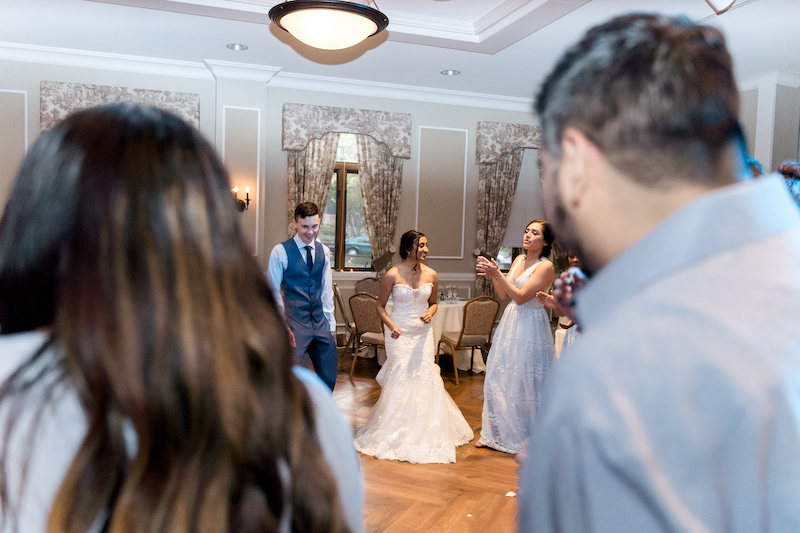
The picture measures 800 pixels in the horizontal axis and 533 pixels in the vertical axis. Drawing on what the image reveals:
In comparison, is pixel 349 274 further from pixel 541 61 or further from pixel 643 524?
pixel 643 524

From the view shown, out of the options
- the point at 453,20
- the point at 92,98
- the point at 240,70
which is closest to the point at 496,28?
the point at 453,20

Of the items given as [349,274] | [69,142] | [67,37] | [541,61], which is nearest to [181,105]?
[67,37]

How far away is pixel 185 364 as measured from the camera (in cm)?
60

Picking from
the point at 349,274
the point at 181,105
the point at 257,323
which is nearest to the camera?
the point at 257,323

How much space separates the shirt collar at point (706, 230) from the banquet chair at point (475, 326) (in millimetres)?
5369

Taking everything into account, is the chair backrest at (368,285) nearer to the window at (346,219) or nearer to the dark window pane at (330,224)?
the window at (346,219)

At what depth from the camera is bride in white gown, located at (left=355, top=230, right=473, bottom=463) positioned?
413 cm

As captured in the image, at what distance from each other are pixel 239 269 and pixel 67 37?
6.57 meters

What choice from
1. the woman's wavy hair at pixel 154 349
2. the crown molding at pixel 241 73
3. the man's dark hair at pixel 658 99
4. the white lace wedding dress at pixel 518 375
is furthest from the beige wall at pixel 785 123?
the woman's wavy hair at pixel 154 349

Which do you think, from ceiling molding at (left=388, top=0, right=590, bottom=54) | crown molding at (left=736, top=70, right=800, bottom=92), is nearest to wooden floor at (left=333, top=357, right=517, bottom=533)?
ceiling molding at (left=388, top=0, right=590, bottom=54)

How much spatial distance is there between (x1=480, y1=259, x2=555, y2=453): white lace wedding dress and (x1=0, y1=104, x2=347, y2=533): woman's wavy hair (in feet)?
12.2

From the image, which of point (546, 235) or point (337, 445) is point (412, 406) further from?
point (337, 445)

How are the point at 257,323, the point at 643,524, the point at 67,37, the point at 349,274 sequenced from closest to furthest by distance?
1. the point at 643,524
2. the point at 257,323
3. the point at 67,37
4. the point at 349,274

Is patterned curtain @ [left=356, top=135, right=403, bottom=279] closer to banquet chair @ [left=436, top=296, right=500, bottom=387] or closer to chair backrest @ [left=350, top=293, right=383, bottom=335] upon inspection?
chair backrest @ [left=350, top=293, right=383, bottom=335]
